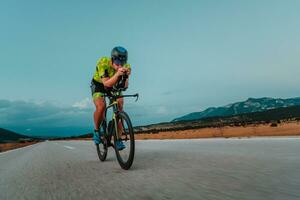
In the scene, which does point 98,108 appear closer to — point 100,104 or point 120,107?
point 100,104

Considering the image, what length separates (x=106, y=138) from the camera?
6.96 meters

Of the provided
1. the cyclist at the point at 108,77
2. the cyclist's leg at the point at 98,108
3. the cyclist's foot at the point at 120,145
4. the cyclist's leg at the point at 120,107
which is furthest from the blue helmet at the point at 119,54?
the cyclist's foot at the point at 120,145

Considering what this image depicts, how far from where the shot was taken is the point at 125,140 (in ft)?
19.2

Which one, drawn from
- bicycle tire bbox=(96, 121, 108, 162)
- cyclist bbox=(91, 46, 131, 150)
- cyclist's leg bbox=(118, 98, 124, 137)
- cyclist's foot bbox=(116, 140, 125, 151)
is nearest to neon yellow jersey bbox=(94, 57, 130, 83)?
cyclist bbox=(91, 46, 131, 150)

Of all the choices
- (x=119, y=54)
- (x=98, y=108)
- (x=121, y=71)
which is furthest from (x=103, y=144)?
(x=119, y=54)

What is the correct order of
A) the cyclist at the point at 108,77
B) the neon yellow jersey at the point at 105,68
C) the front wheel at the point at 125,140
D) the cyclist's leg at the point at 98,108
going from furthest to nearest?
the cyclist's leg at the point at 98,108, the neon yellow jersey at the point at 105,68, the cyclist at the point at 108,77, the front wheel at the point at 125,140

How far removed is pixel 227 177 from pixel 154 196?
44.7 inches

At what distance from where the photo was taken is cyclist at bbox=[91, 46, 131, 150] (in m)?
6.09

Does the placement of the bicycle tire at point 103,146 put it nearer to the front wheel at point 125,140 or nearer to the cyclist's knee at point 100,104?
the cyclist's knee at point 100,104

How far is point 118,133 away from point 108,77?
105 centimetres

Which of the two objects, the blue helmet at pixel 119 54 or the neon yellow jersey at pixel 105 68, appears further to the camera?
the neon yellow jersey at pixel 105 68

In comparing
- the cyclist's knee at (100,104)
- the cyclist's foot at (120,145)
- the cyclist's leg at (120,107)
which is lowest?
the cyclist's foot at (120,145)

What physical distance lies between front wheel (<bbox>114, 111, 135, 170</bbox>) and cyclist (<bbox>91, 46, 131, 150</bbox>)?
102 millimetres

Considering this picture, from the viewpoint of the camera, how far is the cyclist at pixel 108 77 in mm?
6091
